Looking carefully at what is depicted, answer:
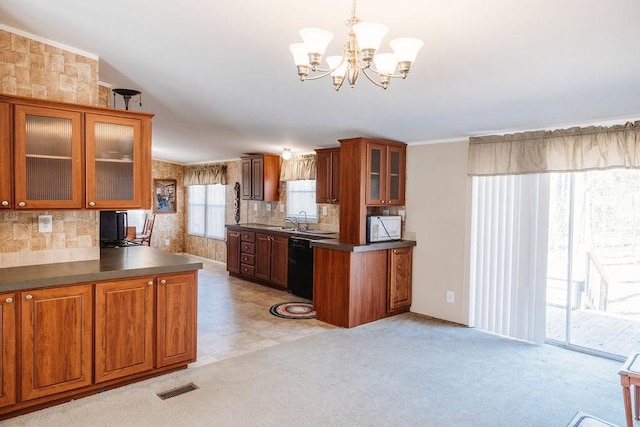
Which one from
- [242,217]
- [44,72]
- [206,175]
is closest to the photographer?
[44,72]

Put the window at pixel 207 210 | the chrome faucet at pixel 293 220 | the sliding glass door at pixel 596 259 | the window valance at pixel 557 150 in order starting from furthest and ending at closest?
the window at pixel 207 210 → the chrome faucet at pixel 293 220 → the sliding glass door at pixel 596 259 → the window valance at pixel 557 150

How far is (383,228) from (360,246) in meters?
0.51

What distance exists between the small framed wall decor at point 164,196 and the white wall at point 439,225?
6.39 meters

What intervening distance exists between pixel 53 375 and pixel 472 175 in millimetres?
4270

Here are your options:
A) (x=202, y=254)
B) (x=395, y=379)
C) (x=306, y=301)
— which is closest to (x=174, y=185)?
(x=202, y=254)

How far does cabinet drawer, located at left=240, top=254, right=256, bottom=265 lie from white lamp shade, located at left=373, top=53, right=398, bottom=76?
5.30 metres

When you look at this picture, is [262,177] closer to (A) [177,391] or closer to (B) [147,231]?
(B) [147,231]

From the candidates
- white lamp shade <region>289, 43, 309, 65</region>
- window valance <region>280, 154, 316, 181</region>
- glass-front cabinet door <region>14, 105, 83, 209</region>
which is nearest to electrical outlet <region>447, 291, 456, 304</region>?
window valance <region>280, 154, 316, 181</region>

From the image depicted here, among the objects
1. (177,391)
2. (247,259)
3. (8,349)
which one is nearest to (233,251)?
(247,259)

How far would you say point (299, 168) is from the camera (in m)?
6.86

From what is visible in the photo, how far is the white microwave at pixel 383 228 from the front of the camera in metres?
4.88

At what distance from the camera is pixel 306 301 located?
584cm

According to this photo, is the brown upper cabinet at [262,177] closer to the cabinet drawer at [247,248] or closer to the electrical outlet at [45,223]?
the cabinet drawer at [247,248]

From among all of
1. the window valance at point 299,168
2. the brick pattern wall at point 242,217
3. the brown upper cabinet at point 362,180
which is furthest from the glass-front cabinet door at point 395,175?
the window valance at point 299,168
